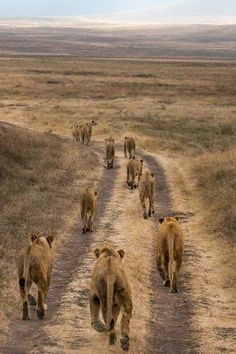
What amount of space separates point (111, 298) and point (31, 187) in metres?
15.6

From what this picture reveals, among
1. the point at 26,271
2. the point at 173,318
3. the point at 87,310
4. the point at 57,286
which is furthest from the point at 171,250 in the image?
the point at 26,271

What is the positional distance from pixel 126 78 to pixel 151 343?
76587mm

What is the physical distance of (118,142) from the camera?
42344 mm

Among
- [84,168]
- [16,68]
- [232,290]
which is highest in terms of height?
[232,290]

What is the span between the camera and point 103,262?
10.6 metres

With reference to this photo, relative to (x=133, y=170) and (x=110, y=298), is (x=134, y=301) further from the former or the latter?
(x=133, y=170)

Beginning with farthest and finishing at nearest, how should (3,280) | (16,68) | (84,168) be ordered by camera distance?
(16,68) < (84,168) < (3,280)

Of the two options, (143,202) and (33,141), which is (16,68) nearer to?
(33,141)

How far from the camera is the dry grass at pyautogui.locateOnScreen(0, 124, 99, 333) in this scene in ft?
50.6

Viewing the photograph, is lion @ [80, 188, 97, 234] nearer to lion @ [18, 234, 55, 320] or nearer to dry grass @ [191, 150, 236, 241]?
dry grass @ [191, 150, 236, 241]

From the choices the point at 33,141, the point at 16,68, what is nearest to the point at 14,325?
the point at 33,141

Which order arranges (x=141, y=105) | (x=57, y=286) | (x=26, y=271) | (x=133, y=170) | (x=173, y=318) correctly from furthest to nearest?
(x=141, y=105) < (x=133, y=170) < (x=57, y=286) < (x=173, y=318) < (x=26, y=271)

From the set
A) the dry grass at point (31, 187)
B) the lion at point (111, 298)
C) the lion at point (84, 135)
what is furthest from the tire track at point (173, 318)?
the lion at point (84, 135)

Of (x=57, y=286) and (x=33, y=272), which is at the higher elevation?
(x=33, y=272)
